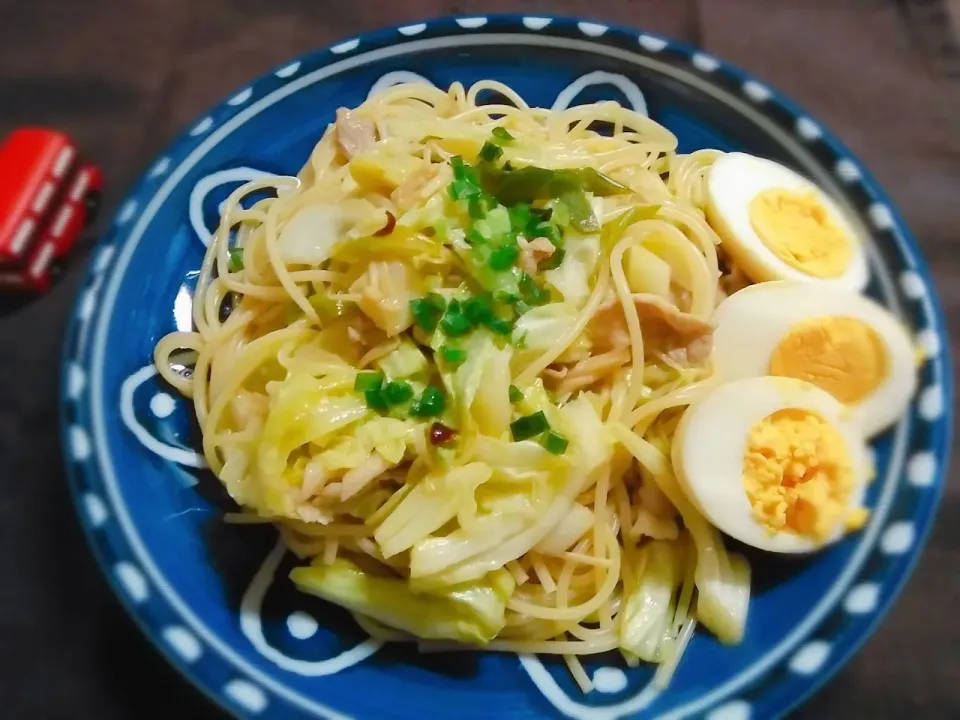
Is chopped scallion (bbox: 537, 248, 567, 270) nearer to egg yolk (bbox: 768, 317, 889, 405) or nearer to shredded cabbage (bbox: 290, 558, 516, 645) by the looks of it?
egg yolk (bbox: 768, 317, 889, 405)

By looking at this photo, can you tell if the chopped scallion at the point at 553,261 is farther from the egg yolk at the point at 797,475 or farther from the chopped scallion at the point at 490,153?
the egg yolk at the point at 797,475

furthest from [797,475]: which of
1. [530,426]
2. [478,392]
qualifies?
[478,392]

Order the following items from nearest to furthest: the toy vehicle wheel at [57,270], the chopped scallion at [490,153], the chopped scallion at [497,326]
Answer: the chopped scallion at [497,326]
the chopped scallion at [490,153]
the toy vehicle wheel at [57,270]

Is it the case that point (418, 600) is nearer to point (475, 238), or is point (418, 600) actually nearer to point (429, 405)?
point (429, 405)

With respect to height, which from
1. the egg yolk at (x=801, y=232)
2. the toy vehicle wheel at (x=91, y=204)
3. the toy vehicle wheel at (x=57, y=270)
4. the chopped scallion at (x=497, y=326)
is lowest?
the toy vehicle wheel at (x=57, y=270)

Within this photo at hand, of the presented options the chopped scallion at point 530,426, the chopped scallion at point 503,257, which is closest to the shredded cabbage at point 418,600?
the chopped scallion at point 530,426

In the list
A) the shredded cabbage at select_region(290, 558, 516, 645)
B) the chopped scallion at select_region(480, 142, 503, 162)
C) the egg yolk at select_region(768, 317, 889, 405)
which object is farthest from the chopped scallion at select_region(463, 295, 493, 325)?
the egg yolk at select_region(768, 317, 889, 405)
